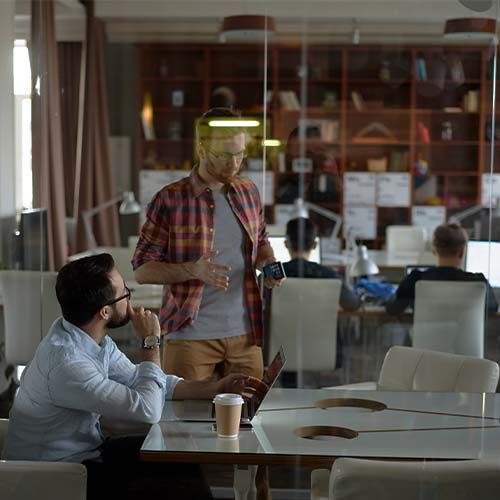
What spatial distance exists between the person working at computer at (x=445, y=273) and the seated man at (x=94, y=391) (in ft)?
6.53

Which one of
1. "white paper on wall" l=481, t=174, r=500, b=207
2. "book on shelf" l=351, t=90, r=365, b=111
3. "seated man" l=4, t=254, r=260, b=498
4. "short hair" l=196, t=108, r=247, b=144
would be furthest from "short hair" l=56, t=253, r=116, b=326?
"book on shelf" l=351, t=90, r=365, b=111

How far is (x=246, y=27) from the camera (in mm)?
4695

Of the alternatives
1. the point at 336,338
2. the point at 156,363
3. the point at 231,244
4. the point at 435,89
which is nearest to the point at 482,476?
the point at 156,363

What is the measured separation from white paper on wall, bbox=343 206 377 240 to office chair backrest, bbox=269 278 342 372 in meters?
0.53

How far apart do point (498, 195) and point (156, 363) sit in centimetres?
242

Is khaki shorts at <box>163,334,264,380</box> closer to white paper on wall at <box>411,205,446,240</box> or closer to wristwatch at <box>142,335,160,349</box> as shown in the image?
wristwatch at <box>142,335,160,349</box>

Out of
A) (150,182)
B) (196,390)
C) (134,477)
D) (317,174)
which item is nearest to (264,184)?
(317,174)

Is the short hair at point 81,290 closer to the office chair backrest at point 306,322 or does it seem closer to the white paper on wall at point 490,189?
the office chair backrest at point 306,322

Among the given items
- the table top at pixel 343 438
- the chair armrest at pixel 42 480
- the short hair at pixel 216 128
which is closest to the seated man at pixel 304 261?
the short hair at pixel 216 128

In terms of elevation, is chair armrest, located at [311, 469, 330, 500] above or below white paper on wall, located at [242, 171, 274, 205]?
below

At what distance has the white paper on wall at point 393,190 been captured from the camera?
535 centimetres

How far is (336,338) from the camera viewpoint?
15.1 feet

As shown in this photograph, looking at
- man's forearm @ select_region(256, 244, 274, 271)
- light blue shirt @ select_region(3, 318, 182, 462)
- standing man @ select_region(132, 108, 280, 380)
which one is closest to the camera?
light blue shirt @ select_region(3, 318, 182, 462)

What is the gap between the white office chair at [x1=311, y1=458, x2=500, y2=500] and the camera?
1944mm
